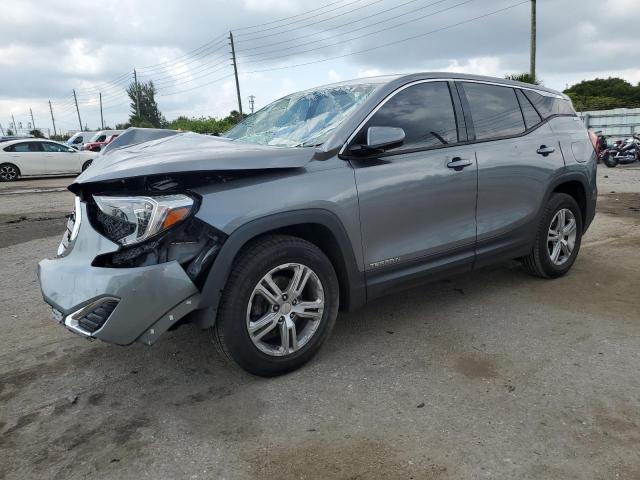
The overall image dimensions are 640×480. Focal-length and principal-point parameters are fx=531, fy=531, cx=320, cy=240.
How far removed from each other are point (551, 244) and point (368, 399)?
277 centimetres

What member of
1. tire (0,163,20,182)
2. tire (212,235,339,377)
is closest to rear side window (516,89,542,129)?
tire (212,235,339,377)

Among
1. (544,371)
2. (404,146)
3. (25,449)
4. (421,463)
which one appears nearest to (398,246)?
(404,146)

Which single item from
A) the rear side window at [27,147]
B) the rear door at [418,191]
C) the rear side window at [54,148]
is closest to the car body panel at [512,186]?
the rear door at [418,191]

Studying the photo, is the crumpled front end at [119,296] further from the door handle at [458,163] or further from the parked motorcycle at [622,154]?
the parked motorcycle at [622,154]

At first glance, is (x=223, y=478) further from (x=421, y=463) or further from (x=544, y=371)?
(x=544, y=371)

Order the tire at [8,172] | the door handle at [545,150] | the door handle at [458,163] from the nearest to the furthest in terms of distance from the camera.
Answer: the door handle at [458,163]
the door handle at [545,150]
the tire at [8,172]

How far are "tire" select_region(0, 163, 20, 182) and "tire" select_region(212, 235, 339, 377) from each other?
1749 cm

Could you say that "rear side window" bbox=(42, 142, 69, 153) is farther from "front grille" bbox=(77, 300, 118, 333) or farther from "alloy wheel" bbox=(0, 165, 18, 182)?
"front grille" bbox=(77, 300, 118, 333)

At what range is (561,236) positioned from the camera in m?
4.81

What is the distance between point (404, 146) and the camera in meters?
3.53

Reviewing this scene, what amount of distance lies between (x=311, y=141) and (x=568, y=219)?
2792mm

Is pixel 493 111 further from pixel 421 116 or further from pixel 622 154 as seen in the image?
pixel 622 154

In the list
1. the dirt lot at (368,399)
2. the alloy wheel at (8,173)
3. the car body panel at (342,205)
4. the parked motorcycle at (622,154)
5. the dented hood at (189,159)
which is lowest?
the dirt lot at (368,399)

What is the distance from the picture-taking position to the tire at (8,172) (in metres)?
17.2
